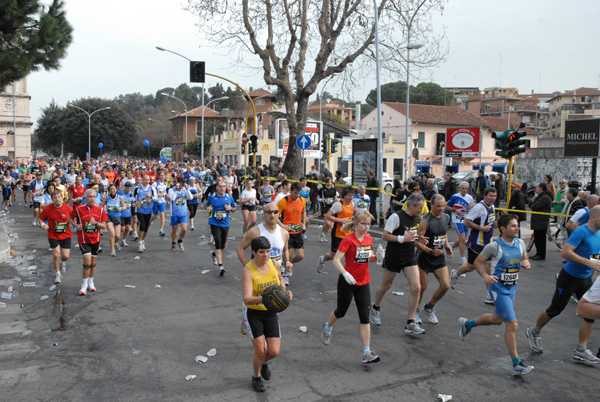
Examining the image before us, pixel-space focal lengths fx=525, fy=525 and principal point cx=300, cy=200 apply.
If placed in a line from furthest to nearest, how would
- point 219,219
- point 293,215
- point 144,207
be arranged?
point 144,207 → point 219,219 → point 293,215

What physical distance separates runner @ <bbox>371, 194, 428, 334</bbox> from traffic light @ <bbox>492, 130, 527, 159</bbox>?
8.15 metres

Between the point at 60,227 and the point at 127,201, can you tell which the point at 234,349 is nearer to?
the point at 60,227

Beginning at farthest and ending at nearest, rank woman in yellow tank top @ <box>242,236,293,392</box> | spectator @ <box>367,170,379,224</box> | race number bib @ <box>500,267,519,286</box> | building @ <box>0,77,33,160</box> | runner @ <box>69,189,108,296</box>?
building @ <box>0,77,33,160</box> → spectator @ <box>367,170,379,224</box> → runner @ <box>69,189,108,296</box> → race number bib @ <box>500,267,519,286</box> → woman in yellow tank top @ <box>242,236,293,392</box>

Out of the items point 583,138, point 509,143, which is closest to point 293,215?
point 509,143

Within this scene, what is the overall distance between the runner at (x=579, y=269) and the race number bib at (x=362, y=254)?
224cm

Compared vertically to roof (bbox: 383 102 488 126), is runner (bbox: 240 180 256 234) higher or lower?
lower

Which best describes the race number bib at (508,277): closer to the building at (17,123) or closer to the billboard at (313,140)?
the billboard at (313,140)

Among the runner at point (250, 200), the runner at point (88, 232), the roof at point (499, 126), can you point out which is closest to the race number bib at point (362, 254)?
the runner at point (88, 232)

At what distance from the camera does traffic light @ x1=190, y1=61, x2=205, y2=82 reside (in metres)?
20.5

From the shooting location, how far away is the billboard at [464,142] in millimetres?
29875

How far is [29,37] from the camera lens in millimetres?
14086

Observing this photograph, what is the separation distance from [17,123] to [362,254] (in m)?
80.9

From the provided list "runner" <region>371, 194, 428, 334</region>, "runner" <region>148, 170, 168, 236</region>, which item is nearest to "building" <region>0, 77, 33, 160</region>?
"runner" <region>148, 170, 168, 236</region>

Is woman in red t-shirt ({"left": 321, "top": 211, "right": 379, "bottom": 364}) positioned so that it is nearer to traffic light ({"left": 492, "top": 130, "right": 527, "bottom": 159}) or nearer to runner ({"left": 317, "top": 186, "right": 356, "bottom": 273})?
runner ({"left": 317, "top": 186, "right": 356, "bottom": 273})
